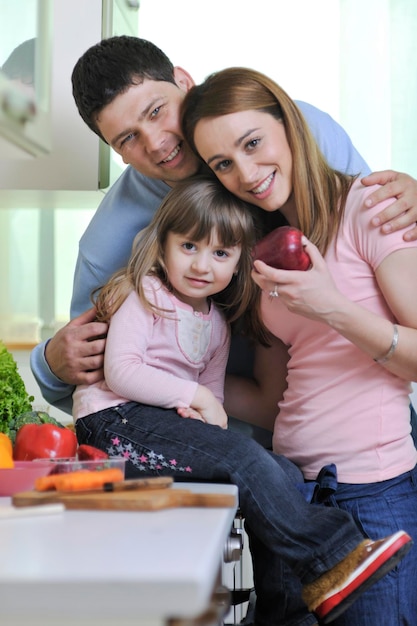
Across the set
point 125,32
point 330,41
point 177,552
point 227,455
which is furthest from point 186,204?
point 330,41

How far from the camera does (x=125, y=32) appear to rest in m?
2.77

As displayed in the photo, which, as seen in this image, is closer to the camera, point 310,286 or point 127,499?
point 127,499

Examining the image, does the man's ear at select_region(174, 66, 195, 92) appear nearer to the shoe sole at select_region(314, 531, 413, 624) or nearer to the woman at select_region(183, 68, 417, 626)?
the woman at select_region(183, 68, 417, 626)

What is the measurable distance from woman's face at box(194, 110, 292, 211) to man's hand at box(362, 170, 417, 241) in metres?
0.16

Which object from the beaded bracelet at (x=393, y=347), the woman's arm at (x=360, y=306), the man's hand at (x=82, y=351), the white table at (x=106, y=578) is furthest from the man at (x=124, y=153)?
the white table at (x=106, y=578)

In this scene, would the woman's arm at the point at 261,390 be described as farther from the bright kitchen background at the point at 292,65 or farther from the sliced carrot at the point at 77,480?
the bright kitchen background at the point at 292,65

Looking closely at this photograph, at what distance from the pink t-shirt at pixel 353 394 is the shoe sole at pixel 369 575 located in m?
0.34

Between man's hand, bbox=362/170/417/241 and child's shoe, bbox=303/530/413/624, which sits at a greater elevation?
man's hand, bbox=362/170/417/241

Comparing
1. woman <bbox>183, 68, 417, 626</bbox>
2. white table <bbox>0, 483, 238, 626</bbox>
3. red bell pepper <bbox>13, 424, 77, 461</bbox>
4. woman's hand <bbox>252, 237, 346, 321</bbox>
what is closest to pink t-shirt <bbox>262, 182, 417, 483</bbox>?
woman <bbox>183, 68, 417, 626</bbox>

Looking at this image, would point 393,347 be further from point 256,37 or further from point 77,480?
point 256,37

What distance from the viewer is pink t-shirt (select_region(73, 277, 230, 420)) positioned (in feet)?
5.05

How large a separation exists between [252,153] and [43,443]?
25.2 inches

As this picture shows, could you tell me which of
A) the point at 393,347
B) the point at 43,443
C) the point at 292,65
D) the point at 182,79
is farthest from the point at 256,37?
the point at 43,443

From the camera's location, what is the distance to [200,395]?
155cm
